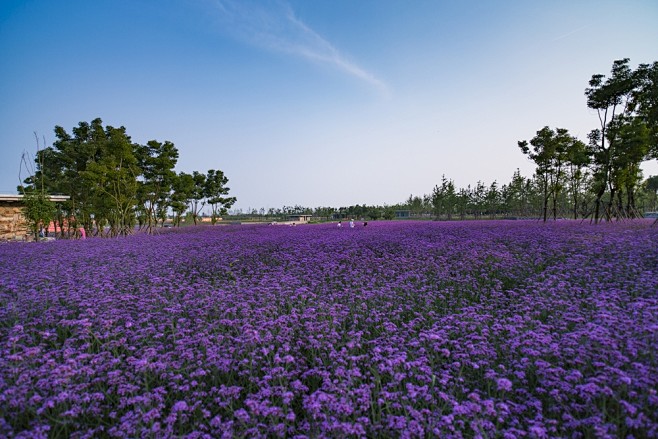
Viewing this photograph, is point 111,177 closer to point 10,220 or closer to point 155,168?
point 155,168

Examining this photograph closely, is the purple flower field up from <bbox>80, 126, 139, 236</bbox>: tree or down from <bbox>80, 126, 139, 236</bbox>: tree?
down

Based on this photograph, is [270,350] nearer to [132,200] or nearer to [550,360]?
[550,360]

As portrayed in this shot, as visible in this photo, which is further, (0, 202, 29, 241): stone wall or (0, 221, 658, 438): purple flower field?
(0, 202, 29, 241): stone wall

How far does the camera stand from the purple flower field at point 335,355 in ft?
7.41

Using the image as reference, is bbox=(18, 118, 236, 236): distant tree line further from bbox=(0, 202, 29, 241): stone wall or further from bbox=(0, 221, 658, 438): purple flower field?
bbox=(0, 221, 658, 438): purple flower field

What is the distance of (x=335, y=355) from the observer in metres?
3.02

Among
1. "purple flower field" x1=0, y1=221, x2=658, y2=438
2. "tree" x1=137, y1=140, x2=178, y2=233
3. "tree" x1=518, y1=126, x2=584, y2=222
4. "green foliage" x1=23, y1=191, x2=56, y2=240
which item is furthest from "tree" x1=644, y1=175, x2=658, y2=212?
"green foliage" x1=23, y1=191, x2=56, y2=240

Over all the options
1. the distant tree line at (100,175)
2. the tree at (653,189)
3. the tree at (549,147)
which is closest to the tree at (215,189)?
the distant tree line at (100,175)

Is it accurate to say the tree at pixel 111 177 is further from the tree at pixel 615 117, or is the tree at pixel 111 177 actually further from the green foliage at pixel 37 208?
the tree at pixel 615 117

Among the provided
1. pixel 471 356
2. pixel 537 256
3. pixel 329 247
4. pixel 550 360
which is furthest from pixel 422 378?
pixel 329 247

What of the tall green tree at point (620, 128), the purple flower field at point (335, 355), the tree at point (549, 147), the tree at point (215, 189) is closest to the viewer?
the purple flower field at point (335, 355)

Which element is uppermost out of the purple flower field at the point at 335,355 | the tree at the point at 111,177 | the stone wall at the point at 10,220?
the tree at the point at 111,177

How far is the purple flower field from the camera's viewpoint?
2260mm

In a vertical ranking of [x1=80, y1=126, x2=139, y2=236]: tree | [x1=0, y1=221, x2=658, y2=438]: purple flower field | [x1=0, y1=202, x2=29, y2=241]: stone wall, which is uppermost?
[x1=80, y1=126, x2=139, y2=236]: tree
